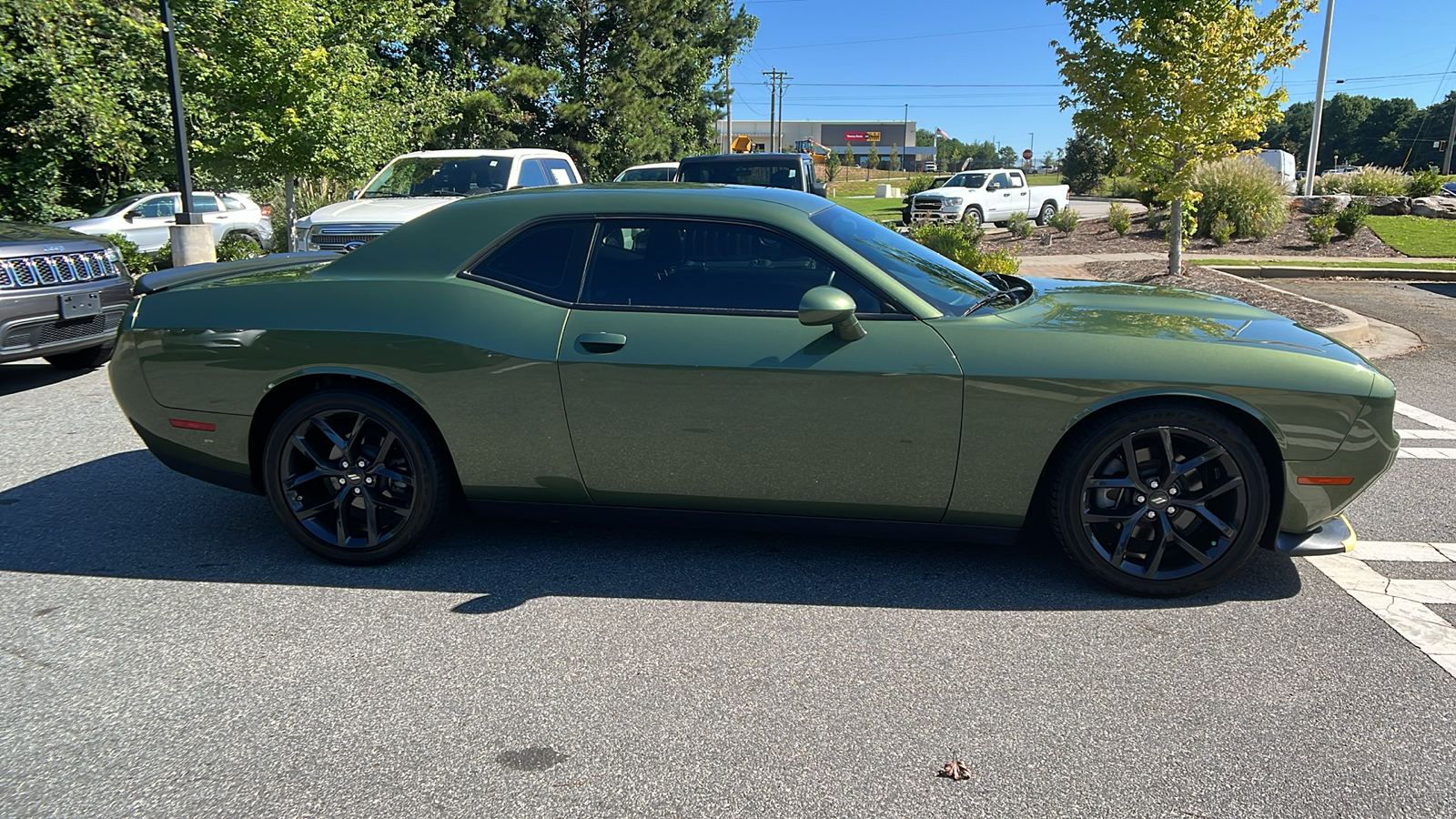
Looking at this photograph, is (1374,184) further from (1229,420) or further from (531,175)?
(1229,420)

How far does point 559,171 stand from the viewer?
1236 centimetres

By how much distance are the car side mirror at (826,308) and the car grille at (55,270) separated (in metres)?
6.46

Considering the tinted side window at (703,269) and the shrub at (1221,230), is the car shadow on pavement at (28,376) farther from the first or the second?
the shrub at (1221,230)

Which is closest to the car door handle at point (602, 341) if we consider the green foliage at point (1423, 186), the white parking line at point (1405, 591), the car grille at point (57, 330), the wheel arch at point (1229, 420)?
the wheel arch at point (1229, 420)

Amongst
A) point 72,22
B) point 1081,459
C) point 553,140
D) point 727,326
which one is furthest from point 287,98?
point 553,140

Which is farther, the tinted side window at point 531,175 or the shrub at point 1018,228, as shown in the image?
the shrub at point 1018,228

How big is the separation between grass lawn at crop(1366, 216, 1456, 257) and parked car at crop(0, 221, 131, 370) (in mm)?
18604

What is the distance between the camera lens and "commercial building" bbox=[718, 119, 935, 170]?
5162 inches

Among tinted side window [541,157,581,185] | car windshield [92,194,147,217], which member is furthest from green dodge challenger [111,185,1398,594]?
car windshield [92,194,147,217]

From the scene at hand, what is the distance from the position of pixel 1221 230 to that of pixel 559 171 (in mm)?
11807

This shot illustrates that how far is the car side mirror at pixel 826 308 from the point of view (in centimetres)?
342

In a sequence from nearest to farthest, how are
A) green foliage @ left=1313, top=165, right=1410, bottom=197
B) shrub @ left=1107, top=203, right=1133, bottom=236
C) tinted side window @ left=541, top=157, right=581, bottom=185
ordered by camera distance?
tinted side window @ left=541, top=157, right=581, bottom=185, shrub @ left=1107, top=203, right=1133, bottom=236, green foliage @ left=1313, top=165, right=1410, bottom=197

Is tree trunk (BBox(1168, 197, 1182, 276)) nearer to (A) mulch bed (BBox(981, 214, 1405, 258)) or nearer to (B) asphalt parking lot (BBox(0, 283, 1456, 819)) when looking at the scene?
(A) mulch bed (BBox(981, 214, 1405, 258))

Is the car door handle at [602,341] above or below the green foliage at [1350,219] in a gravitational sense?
below
